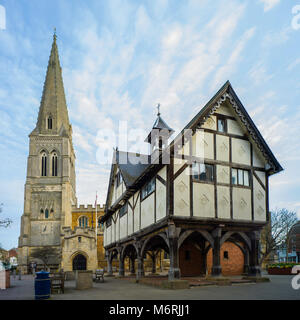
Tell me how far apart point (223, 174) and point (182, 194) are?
303cm

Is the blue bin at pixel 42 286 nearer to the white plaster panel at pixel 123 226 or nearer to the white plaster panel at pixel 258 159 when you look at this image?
the white plaster panel at pixel 258 159

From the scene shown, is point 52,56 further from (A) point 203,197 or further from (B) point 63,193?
(A) point 203,197

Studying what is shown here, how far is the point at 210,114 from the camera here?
18234mm

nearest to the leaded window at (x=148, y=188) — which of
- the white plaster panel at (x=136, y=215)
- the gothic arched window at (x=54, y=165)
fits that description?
the white plaster panel at (x=136, y=215)

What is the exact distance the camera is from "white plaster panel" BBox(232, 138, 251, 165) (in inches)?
766

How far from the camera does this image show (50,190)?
217 ft

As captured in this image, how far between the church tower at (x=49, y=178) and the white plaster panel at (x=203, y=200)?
1853 inches

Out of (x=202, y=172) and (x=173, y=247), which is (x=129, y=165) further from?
(x=173, y=247)

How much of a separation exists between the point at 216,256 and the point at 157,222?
140 inches

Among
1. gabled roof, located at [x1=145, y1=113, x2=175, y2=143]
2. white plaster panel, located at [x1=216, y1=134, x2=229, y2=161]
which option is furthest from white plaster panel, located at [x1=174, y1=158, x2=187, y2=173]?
gabled roof, located at [x1=145, y1=113, x2=175, y2=143]

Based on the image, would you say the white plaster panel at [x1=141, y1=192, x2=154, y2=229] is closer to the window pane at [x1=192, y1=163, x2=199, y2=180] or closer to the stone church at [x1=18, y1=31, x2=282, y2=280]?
the stone church at [x1=18, y1=31, x2=282, y2=280]

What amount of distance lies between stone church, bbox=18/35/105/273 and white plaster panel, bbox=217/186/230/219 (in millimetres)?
40260
